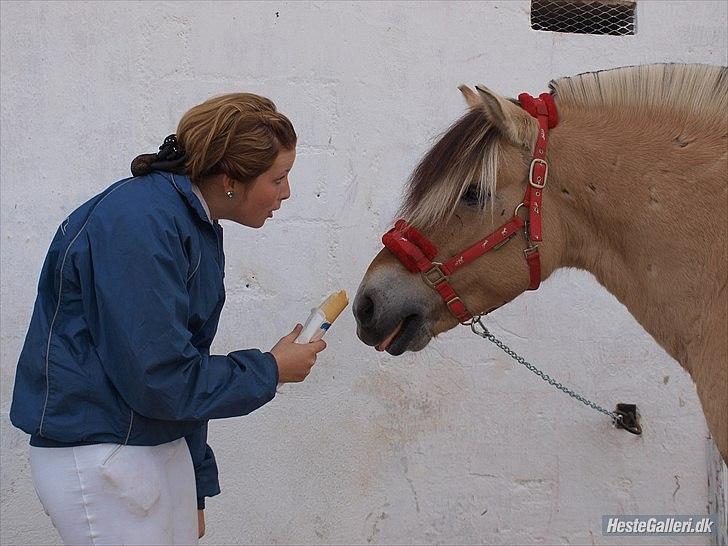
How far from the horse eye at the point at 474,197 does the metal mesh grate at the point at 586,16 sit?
1622 millimetres

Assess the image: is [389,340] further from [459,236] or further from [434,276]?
[459,236]

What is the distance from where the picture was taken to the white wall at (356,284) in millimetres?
3113

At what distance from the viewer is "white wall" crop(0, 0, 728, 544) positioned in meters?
3.11

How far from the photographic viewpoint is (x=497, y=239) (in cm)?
203

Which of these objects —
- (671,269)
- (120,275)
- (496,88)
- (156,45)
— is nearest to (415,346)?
(671,269)

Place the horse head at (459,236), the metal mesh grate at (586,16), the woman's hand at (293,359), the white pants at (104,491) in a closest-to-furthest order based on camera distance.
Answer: the white pants at (104,491), the woman's hand at (293,359), the horse head at (459,236), the metal mesh grate at (586,16)

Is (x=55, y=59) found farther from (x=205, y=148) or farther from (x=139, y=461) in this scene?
(x=139, y=461)

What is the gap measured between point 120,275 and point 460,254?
85 centimetres

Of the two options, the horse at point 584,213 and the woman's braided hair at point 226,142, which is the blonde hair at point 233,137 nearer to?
the woman's braided hair at point 226,142

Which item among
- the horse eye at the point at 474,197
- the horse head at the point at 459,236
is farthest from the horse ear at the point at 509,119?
the horse eye at the point at 474,197

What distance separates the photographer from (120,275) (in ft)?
5.31

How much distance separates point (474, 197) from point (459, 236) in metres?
0.10

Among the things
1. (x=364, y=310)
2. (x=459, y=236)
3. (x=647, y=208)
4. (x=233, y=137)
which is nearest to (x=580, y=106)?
(x=647, y=208)

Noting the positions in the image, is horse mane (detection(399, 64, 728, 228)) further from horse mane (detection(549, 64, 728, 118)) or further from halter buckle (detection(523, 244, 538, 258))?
halter buckle (detection(523, 244, 538, 258))
